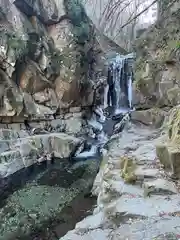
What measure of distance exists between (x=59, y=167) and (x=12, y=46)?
7854mm

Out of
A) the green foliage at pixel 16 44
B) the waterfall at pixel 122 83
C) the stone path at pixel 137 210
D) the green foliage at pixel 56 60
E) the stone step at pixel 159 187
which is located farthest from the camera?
the waterfall at pixel 122 83

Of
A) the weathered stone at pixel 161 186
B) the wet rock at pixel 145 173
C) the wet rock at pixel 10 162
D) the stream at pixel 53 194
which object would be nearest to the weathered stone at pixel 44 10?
the stream at pixel 53 194

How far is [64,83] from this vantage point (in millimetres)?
21125

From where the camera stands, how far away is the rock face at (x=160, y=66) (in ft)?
55.9

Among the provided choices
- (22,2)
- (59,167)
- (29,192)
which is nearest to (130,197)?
(29,192)

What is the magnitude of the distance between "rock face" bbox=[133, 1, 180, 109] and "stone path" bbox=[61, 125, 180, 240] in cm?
716

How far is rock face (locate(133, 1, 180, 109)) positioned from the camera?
1703 centimetres

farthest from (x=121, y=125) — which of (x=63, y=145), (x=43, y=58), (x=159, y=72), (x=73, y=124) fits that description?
(x=43, y=58)

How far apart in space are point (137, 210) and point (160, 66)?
12265 mm

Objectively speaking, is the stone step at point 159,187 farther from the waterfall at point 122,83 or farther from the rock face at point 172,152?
the waterfall at point 122,83

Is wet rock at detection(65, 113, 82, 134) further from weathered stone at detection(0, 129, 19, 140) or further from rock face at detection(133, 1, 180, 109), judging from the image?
rock face at detection(133, 1, 180, 109)

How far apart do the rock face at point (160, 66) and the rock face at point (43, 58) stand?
4362 millimetres

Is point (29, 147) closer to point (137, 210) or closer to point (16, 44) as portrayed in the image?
point (16, 44)

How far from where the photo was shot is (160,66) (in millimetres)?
18219
